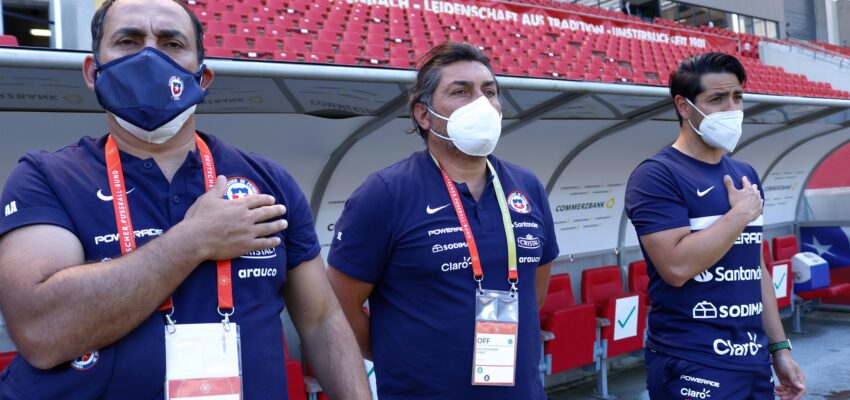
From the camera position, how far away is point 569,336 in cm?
482

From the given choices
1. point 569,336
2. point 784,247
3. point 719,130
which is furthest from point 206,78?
point 784,247

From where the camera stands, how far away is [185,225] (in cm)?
107

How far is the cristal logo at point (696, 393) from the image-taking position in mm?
1981

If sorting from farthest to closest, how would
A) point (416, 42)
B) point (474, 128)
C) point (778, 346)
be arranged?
point (416, 42)
point (778, 346)
point (474, 128)

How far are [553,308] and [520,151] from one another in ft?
4.45

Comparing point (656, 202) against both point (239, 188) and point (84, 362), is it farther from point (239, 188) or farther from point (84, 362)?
point (84, 362)

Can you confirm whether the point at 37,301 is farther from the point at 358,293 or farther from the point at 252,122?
the point at 252,122

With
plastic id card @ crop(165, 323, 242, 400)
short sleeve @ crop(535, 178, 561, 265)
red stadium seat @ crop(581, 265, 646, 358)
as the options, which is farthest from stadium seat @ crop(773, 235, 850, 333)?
plastic id card @ crop(165, 323, 242, 400)

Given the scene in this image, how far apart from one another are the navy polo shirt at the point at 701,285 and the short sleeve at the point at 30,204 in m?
1.77

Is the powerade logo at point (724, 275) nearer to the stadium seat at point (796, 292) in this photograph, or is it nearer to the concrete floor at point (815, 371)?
the concrete floor at point (815, 371)

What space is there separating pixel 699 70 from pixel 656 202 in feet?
1.84

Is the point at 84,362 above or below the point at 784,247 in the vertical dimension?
above

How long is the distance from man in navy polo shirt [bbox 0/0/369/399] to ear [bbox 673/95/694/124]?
1617mm

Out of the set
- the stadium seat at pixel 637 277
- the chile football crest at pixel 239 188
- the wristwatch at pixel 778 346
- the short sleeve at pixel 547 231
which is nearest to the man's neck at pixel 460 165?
the short sleeve at pixel 547 231
